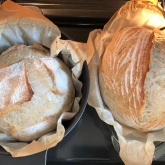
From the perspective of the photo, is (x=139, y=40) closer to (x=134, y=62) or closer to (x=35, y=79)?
(x=134, y=62)

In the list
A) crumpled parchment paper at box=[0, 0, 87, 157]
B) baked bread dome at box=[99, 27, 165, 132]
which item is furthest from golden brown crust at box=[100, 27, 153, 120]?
crumpled parchment paper at box=[0, 0, 87, 157]

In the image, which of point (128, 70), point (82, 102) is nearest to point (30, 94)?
point (82, 102)

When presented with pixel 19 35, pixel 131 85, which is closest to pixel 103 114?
pixel 131 85

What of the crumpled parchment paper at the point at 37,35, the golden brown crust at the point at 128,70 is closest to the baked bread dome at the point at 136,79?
the golden brown crust at the point at 128,70

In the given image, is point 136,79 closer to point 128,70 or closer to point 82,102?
point 128,70

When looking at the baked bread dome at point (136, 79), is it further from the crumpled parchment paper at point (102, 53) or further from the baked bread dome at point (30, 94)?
the baked bread dome at point (30, 94)
